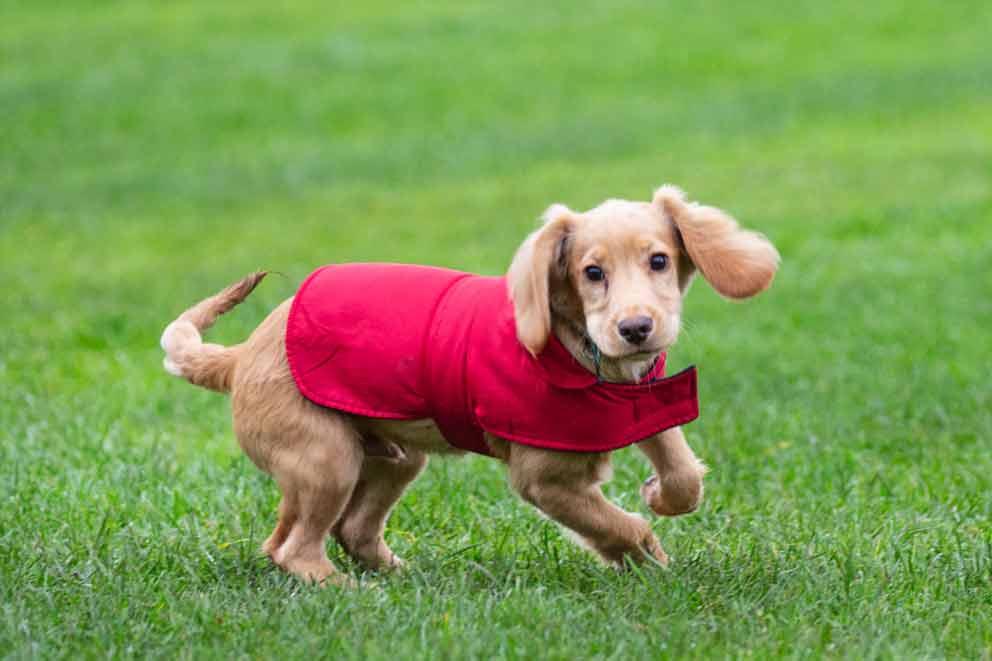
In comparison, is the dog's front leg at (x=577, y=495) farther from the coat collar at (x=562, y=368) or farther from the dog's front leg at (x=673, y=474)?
the coat collar at (x=562, y=368)

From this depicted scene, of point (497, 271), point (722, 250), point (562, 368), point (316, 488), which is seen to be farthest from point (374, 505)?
point (497, 271)

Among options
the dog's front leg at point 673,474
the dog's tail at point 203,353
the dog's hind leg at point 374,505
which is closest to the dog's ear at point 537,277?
the dog's front leg at point 673,474

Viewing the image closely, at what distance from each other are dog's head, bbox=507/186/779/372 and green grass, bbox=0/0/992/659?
0.79 meters

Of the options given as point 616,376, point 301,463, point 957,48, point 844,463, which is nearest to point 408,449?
point 301,463

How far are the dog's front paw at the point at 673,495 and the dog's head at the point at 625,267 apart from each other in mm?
505

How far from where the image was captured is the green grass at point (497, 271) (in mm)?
4633

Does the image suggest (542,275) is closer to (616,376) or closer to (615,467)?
(616,376)

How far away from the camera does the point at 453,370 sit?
491 cm

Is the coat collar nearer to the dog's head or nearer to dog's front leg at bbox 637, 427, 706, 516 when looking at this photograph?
the dog's head

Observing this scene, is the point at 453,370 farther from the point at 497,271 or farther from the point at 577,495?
the point at 497,271

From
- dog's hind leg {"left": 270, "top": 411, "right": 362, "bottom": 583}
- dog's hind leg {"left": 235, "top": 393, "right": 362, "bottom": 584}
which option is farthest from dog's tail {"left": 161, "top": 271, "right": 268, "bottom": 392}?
dog's hind leg {"left": 270, "top": 411, "right": 362, "bottom": 583}

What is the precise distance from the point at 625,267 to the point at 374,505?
1353 mm

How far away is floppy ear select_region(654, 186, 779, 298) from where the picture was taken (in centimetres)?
479

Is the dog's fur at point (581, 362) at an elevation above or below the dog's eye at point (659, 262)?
below
